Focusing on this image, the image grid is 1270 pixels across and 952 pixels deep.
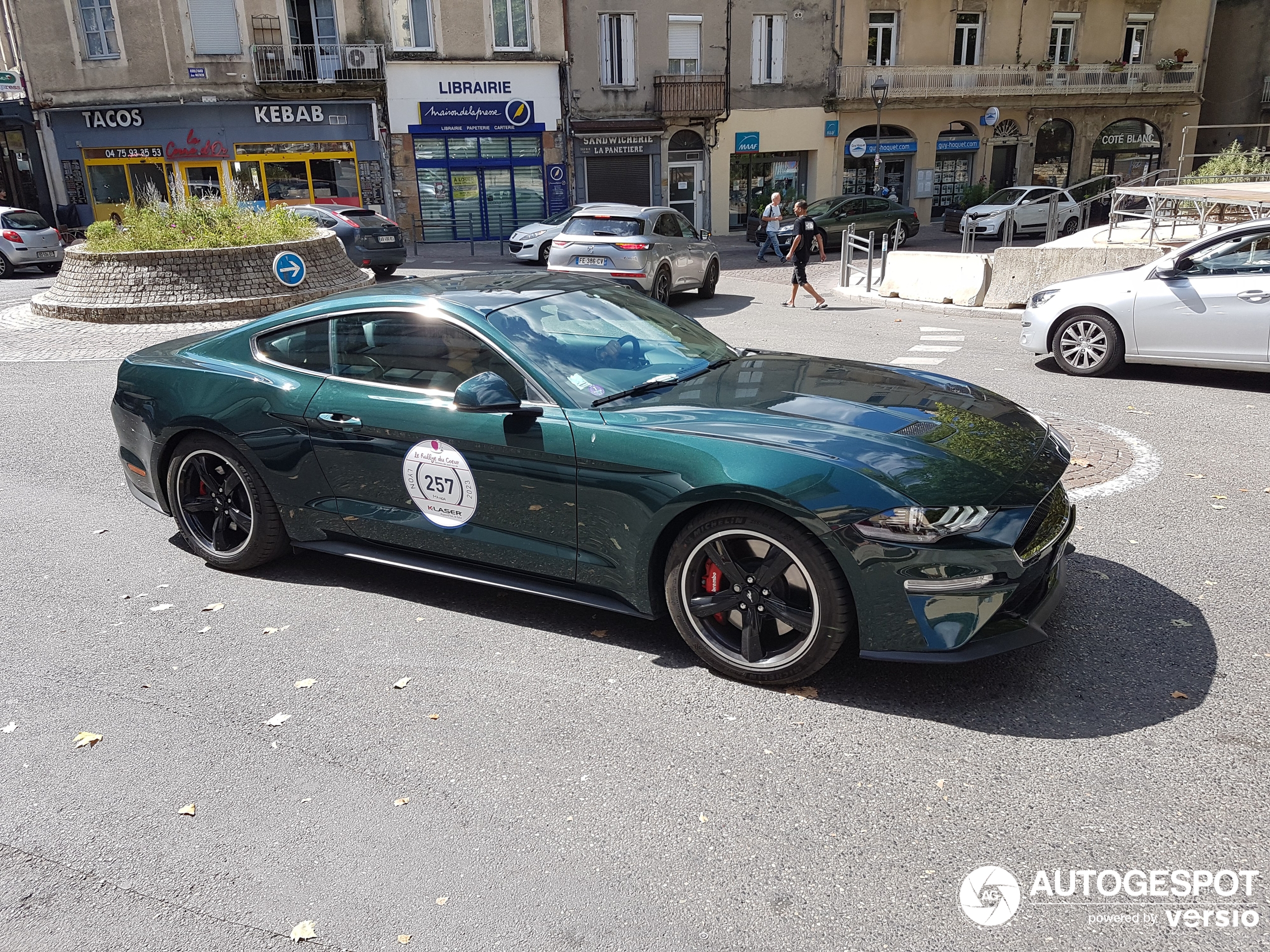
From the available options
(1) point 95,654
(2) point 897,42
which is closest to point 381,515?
(1) point 95,654

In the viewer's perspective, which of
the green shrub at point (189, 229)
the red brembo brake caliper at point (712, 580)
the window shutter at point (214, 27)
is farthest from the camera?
the window shutter at point (214, 27)

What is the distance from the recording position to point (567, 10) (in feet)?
106

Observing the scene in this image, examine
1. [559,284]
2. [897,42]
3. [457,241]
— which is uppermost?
[897,42]

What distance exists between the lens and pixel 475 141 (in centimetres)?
3189

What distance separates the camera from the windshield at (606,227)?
15578 mm

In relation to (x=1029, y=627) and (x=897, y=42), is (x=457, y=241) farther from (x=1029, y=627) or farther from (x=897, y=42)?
(x=1029, y=627)

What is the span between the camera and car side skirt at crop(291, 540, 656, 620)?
4.30m

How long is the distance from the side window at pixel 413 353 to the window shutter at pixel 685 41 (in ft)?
104

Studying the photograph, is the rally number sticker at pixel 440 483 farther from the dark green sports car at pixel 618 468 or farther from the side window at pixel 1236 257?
the side window at pixel 1236 257

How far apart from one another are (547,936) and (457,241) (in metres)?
31.4

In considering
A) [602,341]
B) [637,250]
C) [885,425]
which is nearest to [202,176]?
[637,250]

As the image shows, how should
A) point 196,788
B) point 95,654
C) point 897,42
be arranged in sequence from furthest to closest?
point 897,42, point 95,654, point 196,788

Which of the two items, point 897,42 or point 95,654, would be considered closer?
point 95,654

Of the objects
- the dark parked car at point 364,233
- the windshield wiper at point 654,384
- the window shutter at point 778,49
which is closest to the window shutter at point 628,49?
the window shutter at point 778,49
